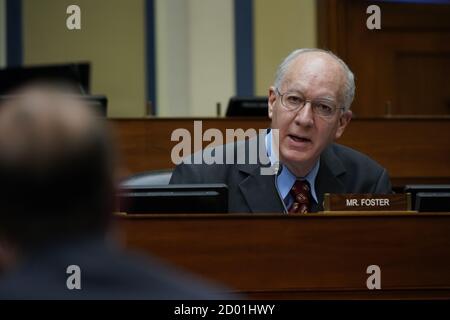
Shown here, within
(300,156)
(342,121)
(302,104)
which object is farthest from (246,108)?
(300,156)

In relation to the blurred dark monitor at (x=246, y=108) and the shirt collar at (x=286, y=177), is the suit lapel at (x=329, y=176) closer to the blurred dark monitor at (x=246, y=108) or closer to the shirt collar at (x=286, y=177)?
the shirt collar at (x=286, y=177)

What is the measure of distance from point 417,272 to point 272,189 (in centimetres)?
56

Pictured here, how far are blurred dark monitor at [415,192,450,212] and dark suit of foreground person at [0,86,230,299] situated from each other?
1.82m

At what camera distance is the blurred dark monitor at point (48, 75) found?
5707 millimetres

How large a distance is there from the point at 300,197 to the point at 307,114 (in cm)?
27

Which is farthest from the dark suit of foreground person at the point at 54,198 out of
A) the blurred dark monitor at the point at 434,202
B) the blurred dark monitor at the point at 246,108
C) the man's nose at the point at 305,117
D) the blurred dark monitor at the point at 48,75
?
the blurred dark monitor at the point at 48,75

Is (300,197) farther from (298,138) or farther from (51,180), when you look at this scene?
(51,180)

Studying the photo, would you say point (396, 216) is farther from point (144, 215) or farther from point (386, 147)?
point (386, 147)

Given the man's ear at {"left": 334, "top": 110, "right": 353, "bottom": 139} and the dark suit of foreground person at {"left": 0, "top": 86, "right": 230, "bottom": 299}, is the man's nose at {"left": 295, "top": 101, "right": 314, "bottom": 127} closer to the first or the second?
the man's ear at {"left": 334, "top": 110, "right": 353, "bottom": 139}

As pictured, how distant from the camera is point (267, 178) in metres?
3.05

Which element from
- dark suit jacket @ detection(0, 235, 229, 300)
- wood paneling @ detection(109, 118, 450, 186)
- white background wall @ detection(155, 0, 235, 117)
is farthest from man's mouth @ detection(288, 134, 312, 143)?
white background wall @ detection(155, 0, 235, 117)

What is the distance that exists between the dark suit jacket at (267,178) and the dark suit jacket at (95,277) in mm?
1865
